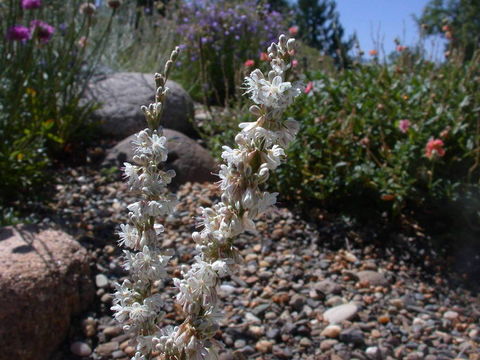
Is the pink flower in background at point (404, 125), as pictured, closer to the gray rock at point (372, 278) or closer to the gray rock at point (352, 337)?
the gray rock at point (372, 278)

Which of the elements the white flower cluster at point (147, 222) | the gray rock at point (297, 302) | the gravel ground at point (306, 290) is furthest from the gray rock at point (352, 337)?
the white flower cluster at point (147, 222)

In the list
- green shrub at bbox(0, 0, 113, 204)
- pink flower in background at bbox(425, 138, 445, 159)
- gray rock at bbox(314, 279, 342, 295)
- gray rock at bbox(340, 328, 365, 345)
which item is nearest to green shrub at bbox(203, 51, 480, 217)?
pink flower in background at bbox(425, 138, 445, 159)

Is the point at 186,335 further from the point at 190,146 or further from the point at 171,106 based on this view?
the point at 171,106

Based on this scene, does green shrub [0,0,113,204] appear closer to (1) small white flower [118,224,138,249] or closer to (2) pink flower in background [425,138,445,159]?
(2) pink flower in background [425,138,445,159]

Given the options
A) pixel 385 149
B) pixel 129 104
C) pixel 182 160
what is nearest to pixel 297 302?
pixel 385 149

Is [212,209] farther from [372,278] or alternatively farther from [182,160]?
[182,160]

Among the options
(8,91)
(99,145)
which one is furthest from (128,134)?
(8,91)

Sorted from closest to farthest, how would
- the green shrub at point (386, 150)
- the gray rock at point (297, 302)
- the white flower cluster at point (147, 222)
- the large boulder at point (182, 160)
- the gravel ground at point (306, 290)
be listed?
the white flower cluster at point (147, 222), the gravel ground at point (306, 290), the gray rock at point (297, 302), the green shrub at point (386, 150), the large boulder at point (182, 160)
